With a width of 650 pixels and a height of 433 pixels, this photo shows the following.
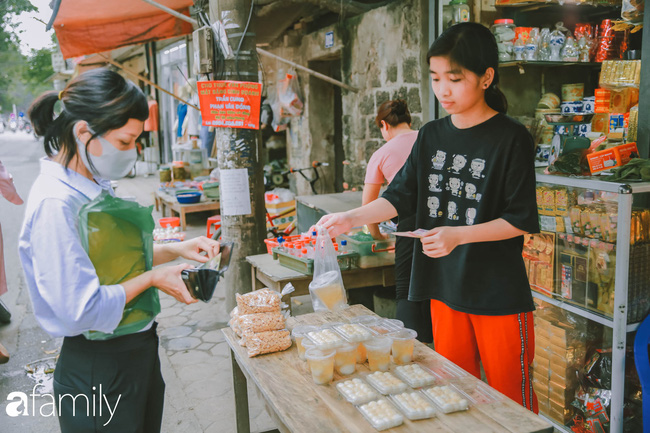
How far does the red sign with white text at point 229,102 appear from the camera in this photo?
473cm

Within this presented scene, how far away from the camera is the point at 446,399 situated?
1.91 meters

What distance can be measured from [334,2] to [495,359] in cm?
564

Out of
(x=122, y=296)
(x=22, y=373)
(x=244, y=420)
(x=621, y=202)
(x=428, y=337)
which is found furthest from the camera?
(x=22, y=373)

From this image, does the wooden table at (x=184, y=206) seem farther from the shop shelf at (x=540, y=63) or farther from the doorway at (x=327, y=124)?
the shop shelf at (x=540, y=63)

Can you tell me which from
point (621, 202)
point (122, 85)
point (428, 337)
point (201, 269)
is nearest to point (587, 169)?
point (621, 202)

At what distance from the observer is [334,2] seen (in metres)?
6.89

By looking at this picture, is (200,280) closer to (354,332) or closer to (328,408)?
A: (328,408)

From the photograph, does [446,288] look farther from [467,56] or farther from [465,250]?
[467,56]

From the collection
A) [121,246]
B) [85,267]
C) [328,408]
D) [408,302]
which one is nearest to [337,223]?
[328,408]

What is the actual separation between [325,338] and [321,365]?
17 centimetres

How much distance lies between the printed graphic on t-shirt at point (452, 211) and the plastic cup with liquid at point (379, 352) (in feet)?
1.99

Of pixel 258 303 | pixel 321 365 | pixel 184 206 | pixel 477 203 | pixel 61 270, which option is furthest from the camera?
pixel 184 206

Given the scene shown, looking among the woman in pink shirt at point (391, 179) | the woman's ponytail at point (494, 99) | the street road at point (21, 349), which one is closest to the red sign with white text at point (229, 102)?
the woman in pink shirt at point (391, 179)

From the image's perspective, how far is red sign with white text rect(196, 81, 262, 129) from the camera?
4.73 m
